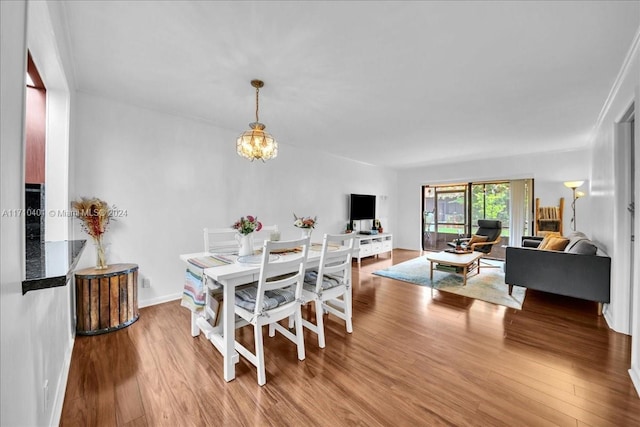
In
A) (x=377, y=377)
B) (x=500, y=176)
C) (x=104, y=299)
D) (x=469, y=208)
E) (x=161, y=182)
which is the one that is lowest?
(x=377, y=377)

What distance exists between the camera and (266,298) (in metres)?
1.94

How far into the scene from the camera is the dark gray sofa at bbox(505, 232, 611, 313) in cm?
276

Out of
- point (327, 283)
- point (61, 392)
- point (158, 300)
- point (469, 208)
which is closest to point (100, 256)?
point (158, 300)

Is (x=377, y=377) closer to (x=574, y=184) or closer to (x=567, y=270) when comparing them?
(x=567, y=270)

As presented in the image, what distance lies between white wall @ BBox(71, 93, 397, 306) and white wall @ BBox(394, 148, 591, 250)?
4.43 m

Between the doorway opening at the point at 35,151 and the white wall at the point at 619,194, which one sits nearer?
the doorway opening at the point at 35,151

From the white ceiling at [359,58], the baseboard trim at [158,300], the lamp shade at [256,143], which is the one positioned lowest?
the baseboard trim at [158,300]

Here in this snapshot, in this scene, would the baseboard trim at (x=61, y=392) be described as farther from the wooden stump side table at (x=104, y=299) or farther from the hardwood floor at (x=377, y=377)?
the wooden stump side table at (x=104, y=299)

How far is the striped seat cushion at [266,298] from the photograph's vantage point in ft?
6.16

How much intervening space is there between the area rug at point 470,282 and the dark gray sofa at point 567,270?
0.30m

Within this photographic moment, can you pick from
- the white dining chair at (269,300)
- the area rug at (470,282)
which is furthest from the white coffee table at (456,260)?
the white dining chair at (269,300)

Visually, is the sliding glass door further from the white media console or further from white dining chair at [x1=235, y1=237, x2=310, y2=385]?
white dining chair at [x1=235, y1=237, x2=310, y2=385]

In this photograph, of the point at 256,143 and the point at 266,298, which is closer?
the point at 266,298

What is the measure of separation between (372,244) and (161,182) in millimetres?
4301
